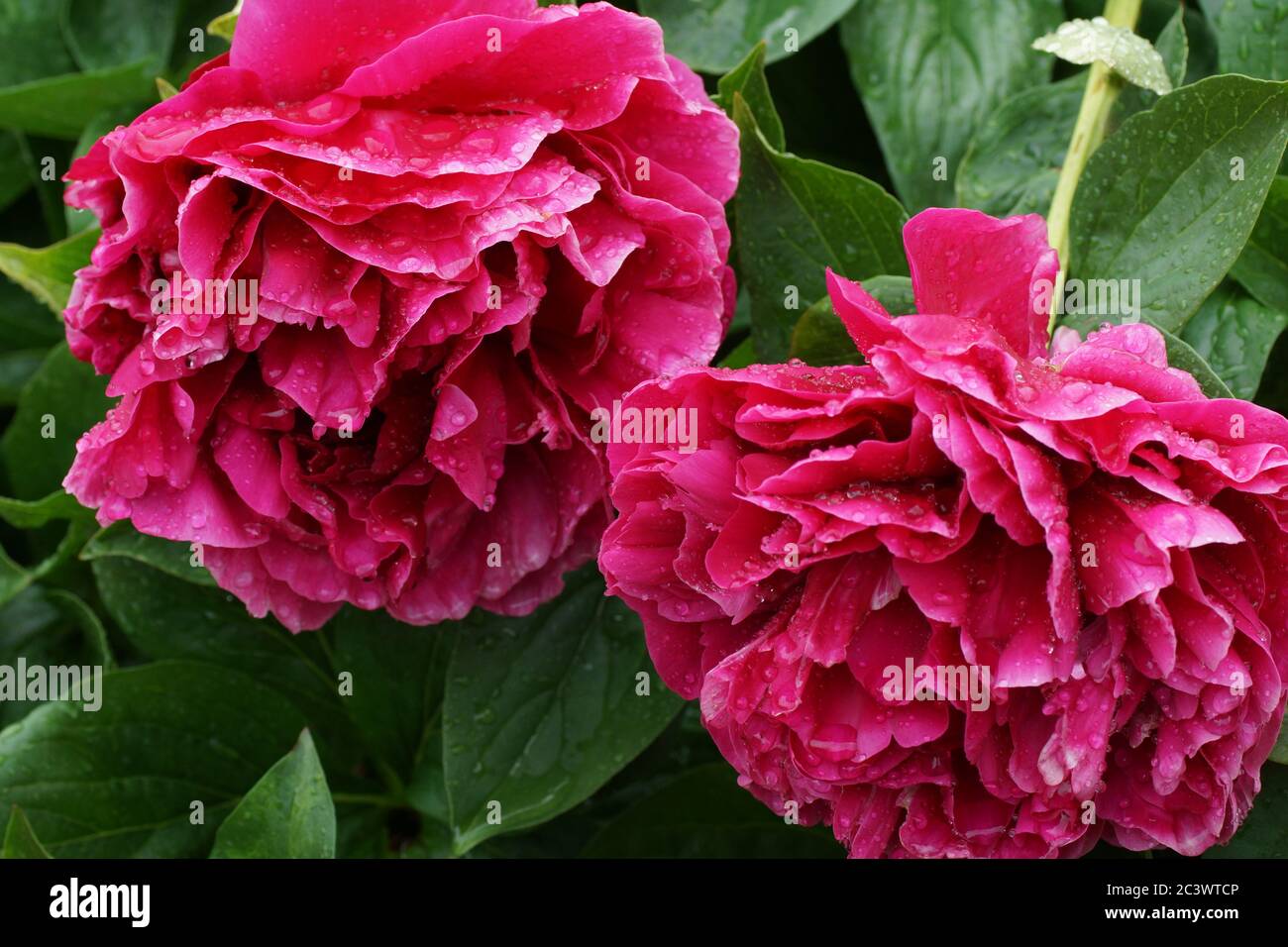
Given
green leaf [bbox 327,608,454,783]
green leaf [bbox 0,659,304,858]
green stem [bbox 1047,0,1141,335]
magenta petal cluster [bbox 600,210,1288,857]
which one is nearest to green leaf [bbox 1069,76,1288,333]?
green stem [bbox 1047,0,1141,335]

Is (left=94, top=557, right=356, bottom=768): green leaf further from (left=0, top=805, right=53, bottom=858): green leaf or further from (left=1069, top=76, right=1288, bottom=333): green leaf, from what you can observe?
(left=1069, top=76, right=1288, bottom=333): green leaf

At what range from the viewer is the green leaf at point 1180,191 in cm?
59

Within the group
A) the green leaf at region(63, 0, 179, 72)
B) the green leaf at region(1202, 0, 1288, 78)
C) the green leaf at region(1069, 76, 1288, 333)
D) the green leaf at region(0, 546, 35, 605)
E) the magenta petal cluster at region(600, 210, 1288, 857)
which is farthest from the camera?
the green leaf at region(63, 0, 179, 72)

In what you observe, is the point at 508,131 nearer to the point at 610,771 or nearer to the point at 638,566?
the point at 638,566

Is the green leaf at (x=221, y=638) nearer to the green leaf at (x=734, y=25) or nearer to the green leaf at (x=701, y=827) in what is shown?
the green leaf at (x=701, y=827)

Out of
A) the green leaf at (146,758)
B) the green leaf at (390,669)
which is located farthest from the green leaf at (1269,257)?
the green leaf at (146,758)

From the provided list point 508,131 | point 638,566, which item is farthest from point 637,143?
point 638,566

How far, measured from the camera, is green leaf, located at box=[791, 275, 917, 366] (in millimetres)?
616

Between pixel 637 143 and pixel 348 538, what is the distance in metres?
0.22

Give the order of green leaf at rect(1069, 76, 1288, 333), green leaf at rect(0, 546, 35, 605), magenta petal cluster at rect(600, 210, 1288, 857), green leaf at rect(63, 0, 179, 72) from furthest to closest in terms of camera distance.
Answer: green leaf at rect(63, 0, 179, 72) → green leaf at rect(0, 546, 35, 605) → green leaf at rect(1069, 76, 1288, 333) → magenta petal cluster at rect(600, 210, 1288, 857)

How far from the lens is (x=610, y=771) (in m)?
0.68

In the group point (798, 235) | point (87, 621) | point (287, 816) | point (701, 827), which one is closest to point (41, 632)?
point (87, 621)

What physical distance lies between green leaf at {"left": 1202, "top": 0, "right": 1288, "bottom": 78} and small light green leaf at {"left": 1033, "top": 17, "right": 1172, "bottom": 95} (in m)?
0.05

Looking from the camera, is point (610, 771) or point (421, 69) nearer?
point (421, 69)
